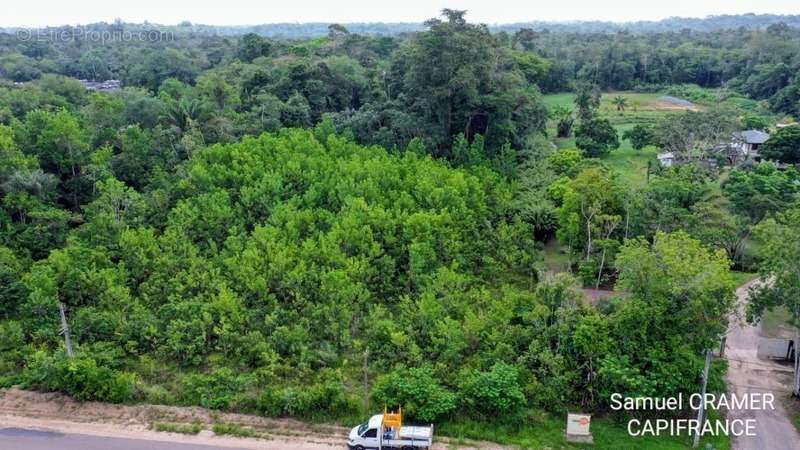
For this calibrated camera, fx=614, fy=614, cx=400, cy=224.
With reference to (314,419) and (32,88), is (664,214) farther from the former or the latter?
(32,88)

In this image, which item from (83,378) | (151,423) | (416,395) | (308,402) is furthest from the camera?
(83,378)

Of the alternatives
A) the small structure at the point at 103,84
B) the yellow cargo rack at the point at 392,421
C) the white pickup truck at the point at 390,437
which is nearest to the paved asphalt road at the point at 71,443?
the white pickup truck at the point at 390,437

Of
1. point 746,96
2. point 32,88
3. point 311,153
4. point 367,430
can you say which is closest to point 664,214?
Result: point 367,430

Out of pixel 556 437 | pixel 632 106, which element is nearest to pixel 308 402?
pixel 556 437

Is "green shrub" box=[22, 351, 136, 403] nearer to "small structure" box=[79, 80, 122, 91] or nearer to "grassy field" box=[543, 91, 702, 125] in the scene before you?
"grassy field" box=[543, 91, 702, 125]

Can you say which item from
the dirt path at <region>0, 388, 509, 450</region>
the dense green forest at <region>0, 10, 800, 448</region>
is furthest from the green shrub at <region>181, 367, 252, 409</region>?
the dirt path at <region>0, 388, 509, 450</region>

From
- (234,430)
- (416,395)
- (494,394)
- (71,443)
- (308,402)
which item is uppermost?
(494,394)

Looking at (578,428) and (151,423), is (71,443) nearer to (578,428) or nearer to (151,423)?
(151,423)
